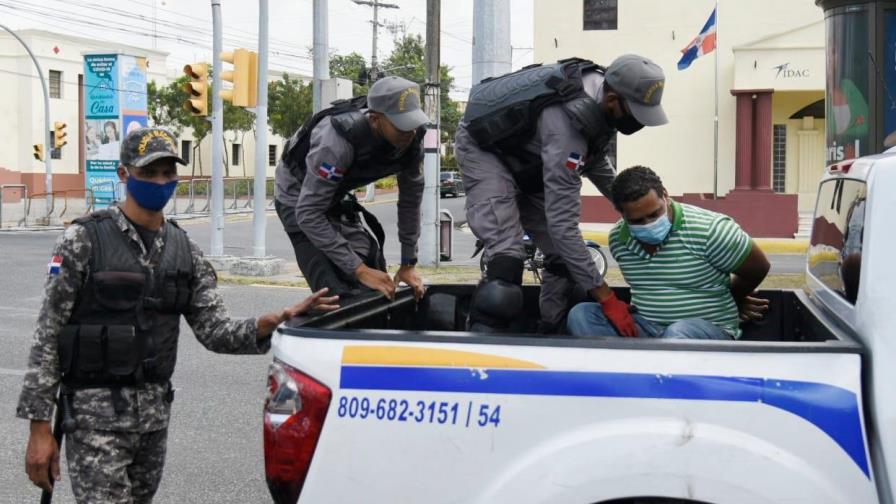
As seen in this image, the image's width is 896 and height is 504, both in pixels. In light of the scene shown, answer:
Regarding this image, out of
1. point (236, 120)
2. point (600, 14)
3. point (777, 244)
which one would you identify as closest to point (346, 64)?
point (236, 120)

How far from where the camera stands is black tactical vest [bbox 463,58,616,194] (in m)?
4.20

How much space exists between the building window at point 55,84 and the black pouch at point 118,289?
4990cm

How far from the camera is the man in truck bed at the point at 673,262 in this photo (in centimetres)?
382

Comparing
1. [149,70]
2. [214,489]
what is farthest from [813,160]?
[149,70]

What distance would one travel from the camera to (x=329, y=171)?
4.58 m

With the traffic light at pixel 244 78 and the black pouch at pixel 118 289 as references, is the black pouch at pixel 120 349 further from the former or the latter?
the traffic light at pixel 244 78

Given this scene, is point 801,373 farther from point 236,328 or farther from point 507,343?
point 236,328

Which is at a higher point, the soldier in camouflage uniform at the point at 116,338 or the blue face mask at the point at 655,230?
the blue face mask at the point at 655,230

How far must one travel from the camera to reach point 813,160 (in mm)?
25312

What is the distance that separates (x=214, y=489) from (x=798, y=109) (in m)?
22.9

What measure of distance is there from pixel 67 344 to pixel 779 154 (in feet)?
80.7

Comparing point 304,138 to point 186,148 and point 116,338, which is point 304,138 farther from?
point 186,148

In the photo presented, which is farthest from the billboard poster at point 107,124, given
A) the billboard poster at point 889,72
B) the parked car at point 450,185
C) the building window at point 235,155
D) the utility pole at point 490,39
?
the building window at point 235,155

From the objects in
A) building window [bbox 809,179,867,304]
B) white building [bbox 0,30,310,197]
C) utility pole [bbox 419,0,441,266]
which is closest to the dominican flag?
utility pole [bbox 419,0,441,266]
